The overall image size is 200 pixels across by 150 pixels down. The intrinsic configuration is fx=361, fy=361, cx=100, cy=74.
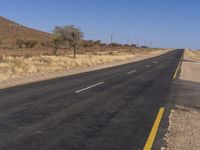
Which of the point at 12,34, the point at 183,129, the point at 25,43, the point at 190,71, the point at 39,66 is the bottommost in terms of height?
the point at 25,43

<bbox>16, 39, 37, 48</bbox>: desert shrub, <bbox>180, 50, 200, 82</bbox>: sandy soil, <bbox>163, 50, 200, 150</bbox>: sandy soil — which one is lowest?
<bbox>16, 39, 37, 48</bbox>: desert shrub

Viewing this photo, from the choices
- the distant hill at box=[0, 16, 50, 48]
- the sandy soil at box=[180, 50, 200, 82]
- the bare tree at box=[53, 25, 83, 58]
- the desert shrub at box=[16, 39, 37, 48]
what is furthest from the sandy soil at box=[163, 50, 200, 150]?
the distant hill at box=[0, 16, 50, 48]

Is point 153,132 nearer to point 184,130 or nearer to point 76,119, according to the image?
point 184,130

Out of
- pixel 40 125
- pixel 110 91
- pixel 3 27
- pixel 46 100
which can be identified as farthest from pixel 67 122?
pixel 3 27

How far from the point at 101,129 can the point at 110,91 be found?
293 inches

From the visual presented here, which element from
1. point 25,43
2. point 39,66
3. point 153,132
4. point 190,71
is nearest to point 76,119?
point 153,132

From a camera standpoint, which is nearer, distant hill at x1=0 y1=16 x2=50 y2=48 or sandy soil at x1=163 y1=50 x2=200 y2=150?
sandy soil at x1=163 y1=50 x2=200 y2=150

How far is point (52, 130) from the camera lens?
7867mm

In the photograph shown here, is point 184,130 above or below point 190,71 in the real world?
above

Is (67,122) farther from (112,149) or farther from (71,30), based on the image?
(71,30)

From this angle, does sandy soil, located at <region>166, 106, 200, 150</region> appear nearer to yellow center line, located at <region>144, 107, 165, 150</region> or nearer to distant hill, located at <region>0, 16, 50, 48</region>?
yellow center line, located at <region>144, 107, 165, 150</region>

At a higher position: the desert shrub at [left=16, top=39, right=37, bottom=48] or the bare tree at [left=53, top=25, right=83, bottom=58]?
the bare tree at [left=53, top=25, right=83, bottom=58]

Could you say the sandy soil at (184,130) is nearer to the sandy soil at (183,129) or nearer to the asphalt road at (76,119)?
the sandy soil at (183,129)

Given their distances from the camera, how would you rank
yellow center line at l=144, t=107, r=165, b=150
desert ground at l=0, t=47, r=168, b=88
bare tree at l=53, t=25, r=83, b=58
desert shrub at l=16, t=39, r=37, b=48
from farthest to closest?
1. desert shrub at l=16, t=39, r=37, b=48
2. bare tree at l=53, t=25, r=83, b=58
3. desert ground at l=0, t=47, r=168, b=88
4. yellow center line at l=144, t=107, r=165, b=150
